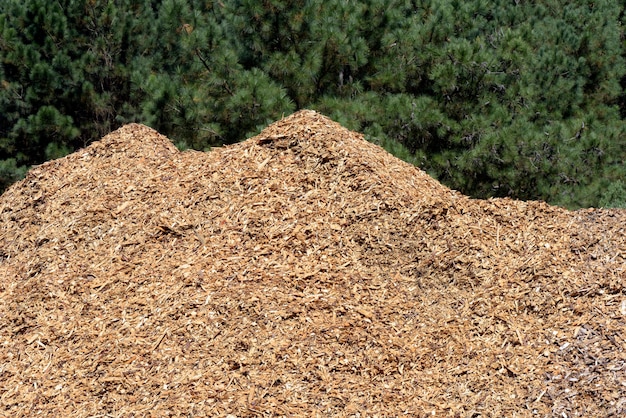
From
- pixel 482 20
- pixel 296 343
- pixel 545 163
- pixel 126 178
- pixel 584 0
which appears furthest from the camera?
pixel 584 0

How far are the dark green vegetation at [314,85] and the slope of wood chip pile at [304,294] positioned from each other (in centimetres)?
184

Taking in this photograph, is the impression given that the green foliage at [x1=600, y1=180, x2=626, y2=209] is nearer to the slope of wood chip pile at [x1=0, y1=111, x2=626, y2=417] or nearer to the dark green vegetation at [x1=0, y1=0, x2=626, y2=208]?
the dark green vegetation at [x1=0, y1=0, x2=626, y2=208]

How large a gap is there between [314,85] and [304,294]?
404 centimetres

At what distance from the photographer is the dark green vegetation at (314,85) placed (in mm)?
8352

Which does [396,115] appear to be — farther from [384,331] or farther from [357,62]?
[384,331]

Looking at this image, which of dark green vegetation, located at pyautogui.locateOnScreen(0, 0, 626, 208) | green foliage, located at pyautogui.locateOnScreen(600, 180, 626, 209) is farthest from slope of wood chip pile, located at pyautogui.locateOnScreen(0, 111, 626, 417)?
green foliage, located at pyautogui.locateOnScreen(600, 180, 626, 209)

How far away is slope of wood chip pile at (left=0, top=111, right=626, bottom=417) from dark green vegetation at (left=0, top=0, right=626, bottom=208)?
184 centimetres

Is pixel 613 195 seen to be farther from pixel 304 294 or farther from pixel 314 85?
pixel 304 294

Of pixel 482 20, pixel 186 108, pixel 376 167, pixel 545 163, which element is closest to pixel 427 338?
pixel 376 167

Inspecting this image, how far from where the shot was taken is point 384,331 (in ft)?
16.8

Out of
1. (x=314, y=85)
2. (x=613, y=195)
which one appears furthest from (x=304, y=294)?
(x=613, y=195)

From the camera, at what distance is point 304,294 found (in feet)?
17.2

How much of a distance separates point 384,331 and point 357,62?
445 cm

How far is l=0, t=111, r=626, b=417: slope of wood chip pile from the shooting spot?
4.70 m
